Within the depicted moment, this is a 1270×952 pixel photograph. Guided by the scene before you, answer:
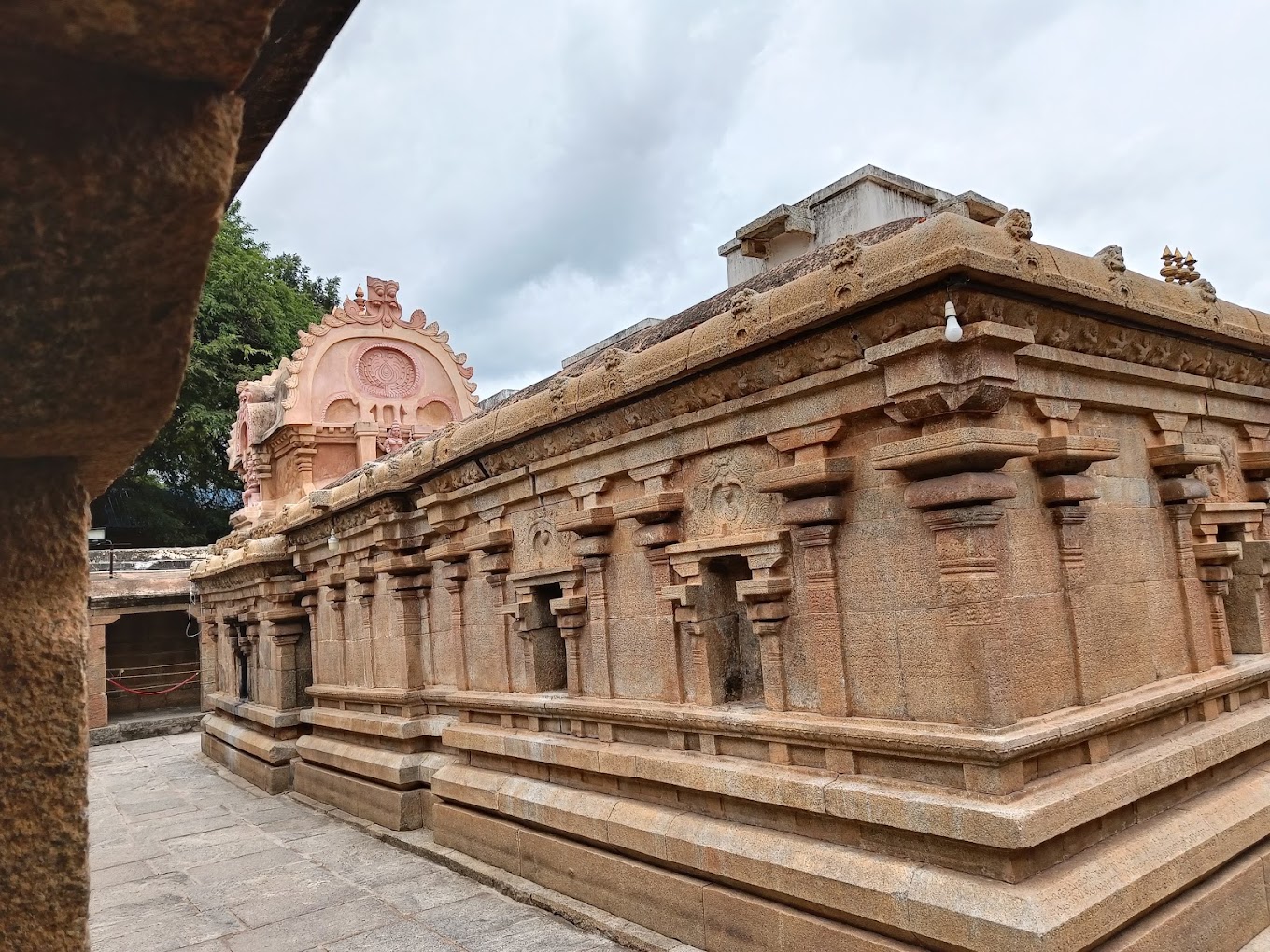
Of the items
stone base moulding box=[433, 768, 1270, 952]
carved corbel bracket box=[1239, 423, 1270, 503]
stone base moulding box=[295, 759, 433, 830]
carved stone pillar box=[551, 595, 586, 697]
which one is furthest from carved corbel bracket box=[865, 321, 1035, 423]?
stone base moulding box=[295, 759, 433, 830]

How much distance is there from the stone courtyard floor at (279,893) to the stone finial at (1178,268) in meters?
5.75

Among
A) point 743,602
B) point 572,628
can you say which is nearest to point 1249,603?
point 743,602

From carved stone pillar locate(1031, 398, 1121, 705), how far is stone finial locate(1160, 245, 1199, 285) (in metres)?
2.49

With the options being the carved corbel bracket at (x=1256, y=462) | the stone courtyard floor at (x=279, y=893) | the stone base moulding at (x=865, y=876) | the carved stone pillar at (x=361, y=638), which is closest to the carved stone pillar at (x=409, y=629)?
the carved stone pillar at (x=361, y=638)

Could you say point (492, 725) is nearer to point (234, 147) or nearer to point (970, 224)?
point (970, 224)

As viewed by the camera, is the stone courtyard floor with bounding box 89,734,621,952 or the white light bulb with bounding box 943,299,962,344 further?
the stone courtyard floor with bounding box 89,734,621,952

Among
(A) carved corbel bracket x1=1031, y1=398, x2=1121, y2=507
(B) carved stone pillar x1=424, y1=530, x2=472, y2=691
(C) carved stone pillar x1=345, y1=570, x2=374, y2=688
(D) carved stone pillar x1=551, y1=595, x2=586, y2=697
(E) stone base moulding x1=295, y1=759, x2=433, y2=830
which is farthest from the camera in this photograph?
(C) carved stone pillar x1=345, y1=570, x2=374, y2=688

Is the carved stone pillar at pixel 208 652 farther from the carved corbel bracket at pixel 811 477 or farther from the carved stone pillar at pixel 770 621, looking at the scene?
the carved corbel bracket at pixel 811 477

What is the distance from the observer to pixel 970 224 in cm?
387

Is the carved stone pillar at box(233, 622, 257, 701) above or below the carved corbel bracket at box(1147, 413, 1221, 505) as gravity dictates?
below

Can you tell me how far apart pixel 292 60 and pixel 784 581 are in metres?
Answer: 3.74

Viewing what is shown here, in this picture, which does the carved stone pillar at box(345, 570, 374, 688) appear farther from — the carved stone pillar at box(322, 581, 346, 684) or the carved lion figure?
the carved lion figure

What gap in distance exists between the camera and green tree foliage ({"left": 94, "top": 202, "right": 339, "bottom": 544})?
2730 cm

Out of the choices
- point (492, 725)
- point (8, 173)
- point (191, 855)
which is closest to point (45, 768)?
point (8, 173)
